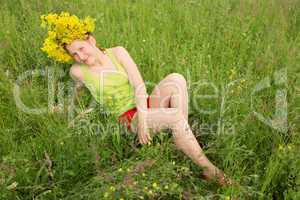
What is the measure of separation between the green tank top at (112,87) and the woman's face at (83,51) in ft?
0.38

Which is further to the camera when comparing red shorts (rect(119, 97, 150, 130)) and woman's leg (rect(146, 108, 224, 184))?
red shorts (rect(119, 97, 150, 130))

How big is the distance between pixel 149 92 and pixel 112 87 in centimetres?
43

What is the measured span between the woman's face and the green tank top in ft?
0.38

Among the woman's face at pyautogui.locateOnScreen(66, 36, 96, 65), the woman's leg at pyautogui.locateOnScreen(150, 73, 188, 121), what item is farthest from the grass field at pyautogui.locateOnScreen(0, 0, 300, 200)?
the woman's face at pyautogui.locateOnScreen(66, 36, 96, 65)

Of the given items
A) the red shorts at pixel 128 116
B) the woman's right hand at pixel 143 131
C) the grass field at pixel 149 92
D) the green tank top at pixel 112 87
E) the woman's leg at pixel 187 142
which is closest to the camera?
the grass field at pixel 149 92

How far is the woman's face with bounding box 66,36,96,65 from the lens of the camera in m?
3.07

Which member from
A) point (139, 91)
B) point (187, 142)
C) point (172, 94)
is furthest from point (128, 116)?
point (187, 142)

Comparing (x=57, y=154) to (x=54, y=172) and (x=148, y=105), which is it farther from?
(x=148, y=105)

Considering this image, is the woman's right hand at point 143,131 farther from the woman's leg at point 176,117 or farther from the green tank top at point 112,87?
the green tank top at point 112,87

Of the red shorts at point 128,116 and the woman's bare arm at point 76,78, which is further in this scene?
the woman's bare arm at point 76,78

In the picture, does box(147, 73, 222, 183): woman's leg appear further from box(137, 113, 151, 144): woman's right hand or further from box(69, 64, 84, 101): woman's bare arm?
box(69, 64, 84, 101): woman's bare arm

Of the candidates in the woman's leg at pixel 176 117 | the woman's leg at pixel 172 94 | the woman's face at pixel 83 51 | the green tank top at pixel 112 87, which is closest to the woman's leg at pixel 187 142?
the woman's leg at pixel 176 117

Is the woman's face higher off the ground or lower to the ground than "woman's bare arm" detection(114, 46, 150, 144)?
higher

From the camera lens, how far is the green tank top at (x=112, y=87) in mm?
3176
